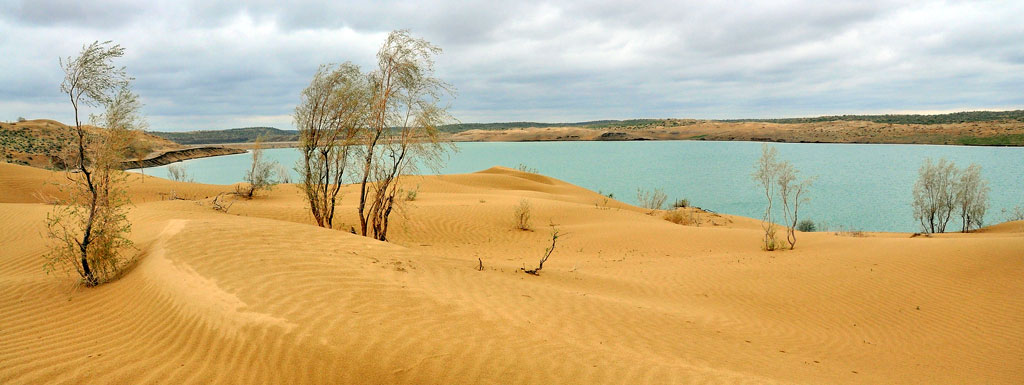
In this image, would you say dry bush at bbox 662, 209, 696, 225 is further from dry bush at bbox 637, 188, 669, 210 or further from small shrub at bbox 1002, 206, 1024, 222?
small shrub at bbox 1002, 206, 1024, 222

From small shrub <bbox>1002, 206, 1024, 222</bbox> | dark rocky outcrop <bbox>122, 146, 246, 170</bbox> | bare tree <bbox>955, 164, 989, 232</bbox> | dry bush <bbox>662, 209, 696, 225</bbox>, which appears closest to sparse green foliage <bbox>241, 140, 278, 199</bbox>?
dry bush <bbox>662, 209, 696, 225</bbox>

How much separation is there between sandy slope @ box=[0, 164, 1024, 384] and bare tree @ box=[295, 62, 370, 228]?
11.2 feet

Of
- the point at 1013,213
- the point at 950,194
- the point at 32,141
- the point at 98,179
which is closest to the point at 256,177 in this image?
the point at 98,179

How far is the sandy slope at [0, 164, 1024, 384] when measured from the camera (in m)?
4.73

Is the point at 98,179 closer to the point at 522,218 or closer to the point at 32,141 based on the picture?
the point at 522,218

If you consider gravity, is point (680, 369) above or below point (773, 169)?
below

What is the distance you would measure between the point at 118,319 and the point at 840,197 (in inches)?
1506

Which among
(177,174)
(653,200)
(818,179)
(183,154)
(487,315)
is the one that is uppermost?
(183,154)

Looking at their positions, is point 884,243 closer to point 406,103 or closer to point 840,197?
point 406,103

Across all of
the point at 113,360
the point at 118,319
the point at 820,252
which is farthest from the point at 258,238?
the point at 820,252

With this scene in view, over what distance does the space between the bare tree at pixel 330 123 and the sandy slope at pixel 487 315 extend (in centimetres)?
343

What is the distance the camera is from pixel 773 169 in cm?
1441

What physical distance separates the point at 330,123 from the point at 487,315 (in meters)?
9.16

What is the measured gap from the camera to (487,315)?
595cm
